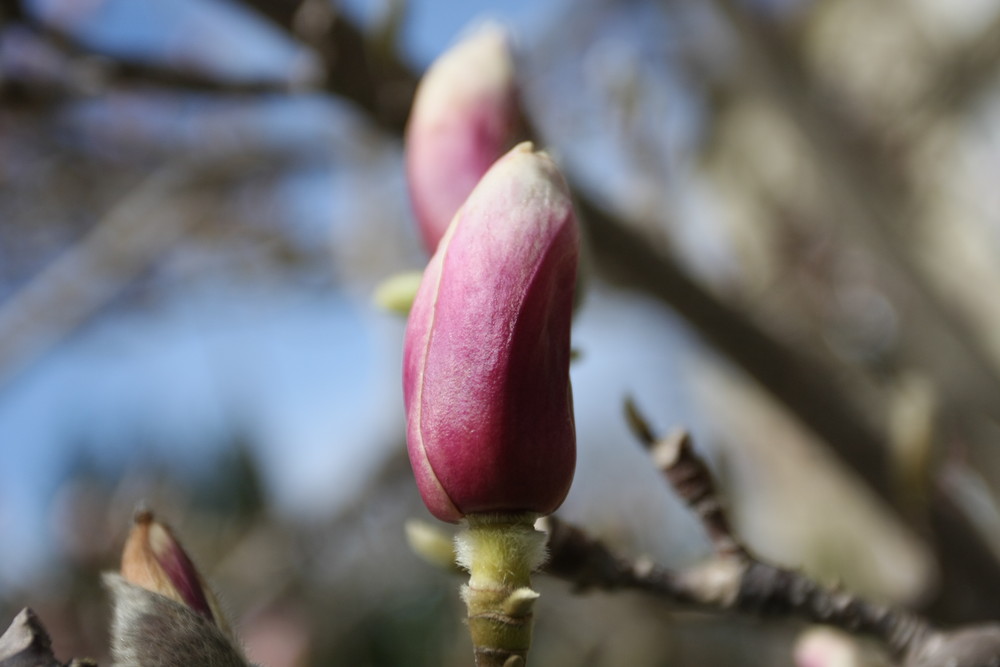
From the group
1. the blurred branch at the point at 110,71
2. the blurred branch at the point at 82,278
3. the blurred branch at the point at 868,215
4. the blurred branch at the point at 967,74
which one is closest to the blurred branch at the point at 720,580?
the blurred branch at the point at 110,71

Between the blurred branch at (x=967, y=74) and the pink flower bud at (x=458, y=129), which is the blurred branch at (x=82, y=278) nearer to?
the pink flower bud at (x=458, y=129)

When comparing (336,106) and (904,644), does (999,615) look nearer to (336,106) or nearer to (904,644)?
(904,644)

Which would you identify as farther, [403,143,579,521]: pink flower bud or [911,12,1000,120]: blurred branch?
[911,12,1000,120]: blurred branch

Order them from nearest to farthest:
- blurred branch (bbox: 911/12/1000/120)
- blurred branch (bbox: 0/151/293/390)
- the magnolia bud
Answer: the magnolia bud
blurred branch (bbox: 0/151/293/390)
blurred branch (bbox: 911/12/1000/120)

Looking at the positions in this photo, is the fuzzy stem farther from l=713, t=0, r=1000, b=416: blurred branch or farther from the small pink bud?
l=713, t=0, r=1000, b=416: blurred branch

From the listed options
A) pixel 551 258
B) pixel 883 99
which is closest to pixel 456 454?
pixel 551 258

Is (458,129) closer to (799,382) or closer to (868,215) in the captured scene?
(799,382)

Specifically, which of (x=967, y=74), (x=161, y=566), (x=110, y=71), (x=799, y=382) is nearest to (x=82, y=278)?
(x=110, y=71)

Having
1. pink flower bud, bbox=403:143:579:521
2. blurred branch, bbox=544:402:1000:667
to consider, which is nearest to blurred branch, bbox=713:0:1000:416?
blurred branch, bbox=544:402:1000:667
